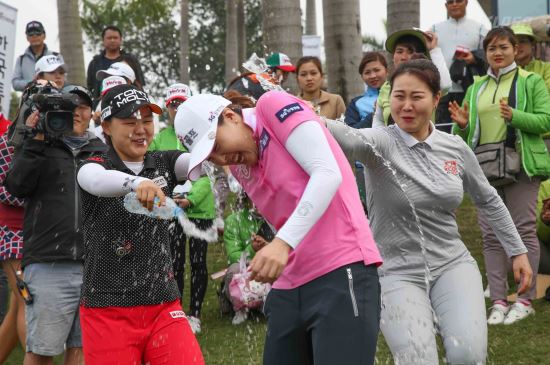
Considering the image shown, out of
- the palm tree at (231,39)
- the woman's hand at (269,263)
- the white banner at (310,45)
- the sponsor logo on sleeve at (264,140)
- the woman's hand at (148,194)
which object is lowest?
the woman's hand at (269,263)

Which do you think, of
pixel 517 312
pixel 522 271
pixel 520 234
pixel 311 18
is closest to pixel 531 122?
pixel 520 234

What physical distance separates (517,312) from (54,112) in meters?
4.35

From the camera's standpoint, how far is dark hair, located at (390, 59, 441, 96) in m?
5.20

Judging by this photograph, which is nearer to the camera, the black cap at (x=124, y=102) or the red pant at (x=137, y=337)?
the red pant at (x=137, y=337)

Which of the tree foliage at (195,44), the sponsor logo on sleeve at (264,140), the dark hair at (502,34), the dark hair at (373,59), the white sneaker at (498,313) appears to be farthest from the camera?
the tree foliage at (195,44)

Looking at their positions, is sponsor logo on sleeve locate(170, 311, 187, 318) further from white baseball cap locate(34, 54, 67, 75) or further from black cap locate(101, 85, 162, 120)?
white baseball cap locate(34, 54, 67, 75)

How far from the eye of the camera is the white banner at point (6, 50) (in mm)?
11180

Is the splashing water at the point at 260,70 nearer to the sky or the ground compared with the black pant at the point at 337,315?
nearer to the sky

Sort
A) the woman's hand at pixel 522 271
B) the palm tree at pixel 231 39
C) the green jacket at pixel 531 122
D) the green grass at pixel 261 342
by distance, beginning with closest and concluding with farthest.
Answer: the woman's hand at pixel 522 271
the green grass at pixel 261 342
the green jacket at pixel 531 122
the palm tree at pixel 231 39

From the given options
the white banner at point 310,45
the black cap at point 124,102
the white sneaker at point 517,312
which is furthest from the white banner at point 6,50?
the white banner at point 310,45

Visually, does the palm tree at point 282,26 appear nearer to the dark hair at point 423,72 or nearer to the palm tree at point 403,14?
the palm tree at point 403,14

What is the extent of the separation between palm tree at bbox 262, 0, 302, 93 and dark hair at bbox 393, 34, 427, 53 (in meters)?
2.28

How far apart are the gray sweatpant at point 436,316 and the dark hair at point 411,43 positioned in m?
3.82

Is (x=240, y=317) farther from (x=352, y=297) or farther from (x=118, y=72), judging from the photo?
(x=352, y=297)
